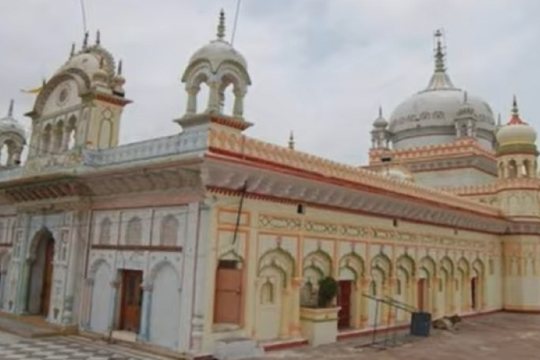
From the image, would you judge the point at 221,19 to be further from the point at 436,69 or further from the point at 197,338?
the point at 436,69

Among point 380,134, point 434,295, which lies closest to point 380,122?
point 380,134

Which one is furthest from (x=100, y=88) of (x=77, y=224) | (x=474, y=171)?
(x=474, y=171)

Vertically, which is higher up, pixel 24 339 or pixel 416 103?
pixel 416 103

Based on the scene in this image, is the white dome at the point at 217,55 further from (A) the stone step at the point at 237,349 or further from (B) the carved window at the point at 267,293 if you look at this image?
(A) the stone step at the point at 237,349

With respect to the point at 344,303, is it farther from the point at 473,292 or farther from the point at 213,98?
the point at 473,292

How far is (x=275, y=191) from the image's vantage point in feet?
35.6

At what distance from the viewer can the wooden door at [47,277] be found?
13.4 m

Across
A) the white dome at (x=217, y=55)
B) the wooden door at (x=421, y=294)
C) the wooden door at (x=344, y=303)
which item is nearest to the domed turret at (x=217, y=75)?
the white dome at (x=217, y=55)

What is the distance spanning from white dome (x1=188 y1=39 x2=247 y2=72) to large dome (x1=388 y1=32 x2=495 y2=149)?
15949 millimetres

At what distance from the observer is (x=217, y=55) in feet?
33.9

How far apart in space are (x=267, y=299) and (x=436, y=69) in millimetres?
20696

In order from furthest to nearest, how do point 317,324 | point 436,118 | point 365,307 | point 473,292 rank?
1. point 436,118
2. point 473,292
3. point 365,307
4. point 317,324

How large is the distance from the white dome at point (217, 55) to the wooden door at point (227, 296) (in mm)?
3829

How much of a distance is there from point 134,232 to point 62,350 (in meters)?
2.63
